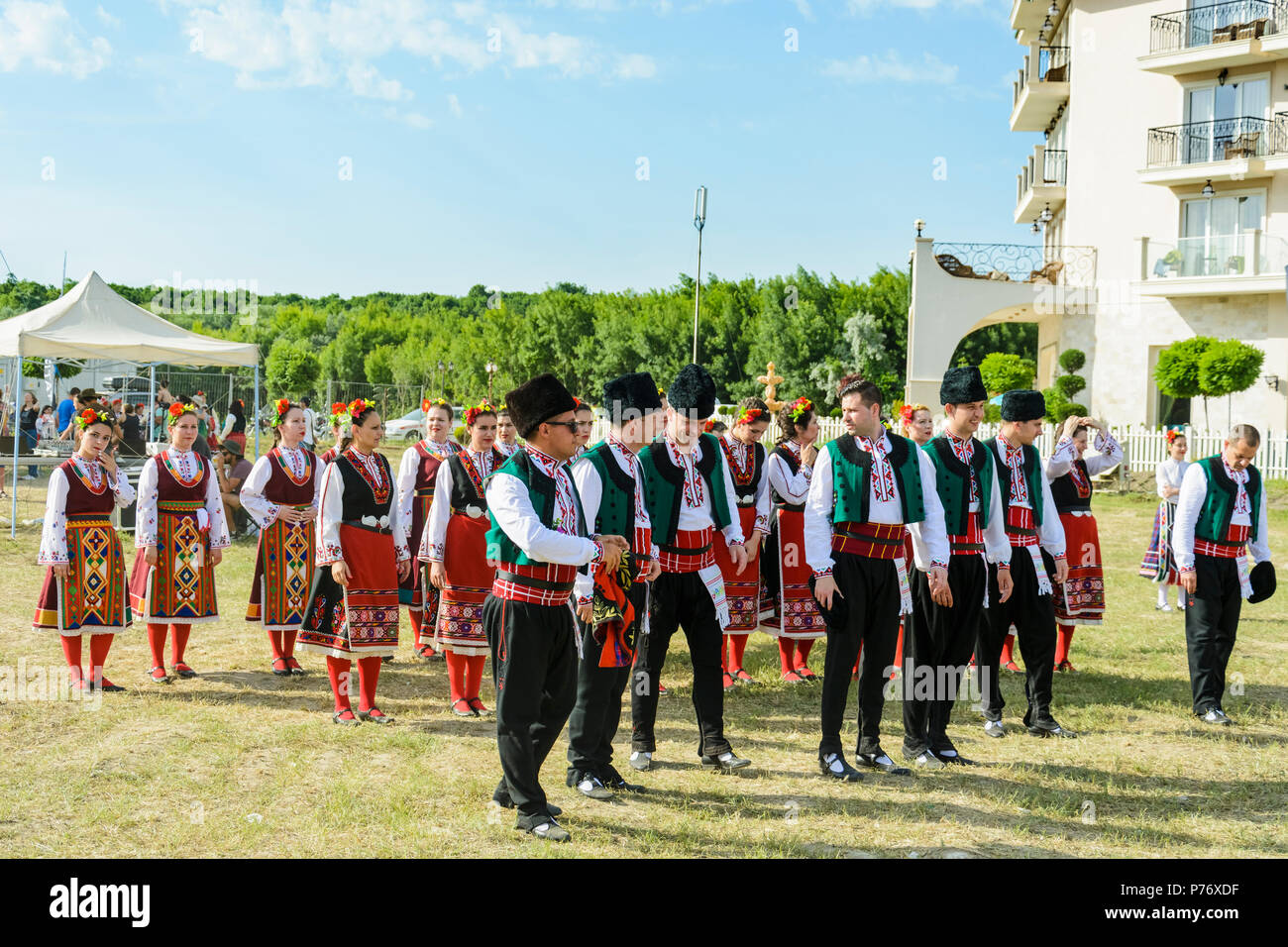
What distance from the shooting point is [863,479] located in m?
5.44

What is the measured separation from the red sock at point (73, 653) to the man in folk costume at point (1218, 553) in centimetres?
700

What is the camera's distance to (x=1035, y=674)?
6504 millimetres

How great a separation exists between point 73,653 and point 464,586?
2652 mm

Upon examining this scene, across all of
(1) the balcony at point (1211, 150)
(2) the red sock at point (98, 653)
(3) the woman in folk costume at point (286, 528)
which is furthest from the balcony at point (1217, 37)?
(2) the red sock at point (98, 653)

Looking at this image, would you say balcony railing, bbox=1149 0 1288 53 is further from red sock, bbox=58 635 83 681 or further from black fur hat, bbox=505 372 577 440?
red sock, bbox=58 635 83 681

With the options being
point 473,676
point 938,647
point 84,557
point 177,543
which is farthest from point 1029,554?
point 84,557

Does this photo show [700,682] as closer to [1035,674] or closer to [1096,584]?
[1035,674]

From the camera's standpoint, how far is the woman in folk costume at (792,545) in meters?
7.74

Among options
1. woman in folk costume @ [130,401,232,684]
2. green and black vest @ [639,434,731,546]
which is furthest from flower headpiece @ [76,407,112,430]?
green and black vest @ [639,434,731,546]

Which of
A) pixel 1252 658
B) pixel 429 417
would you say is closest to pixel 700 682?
pixel 429 417

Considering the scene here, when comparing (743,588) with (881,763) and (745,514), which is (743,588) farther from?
(881,763)

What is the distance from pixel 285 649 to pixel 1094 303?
24318 mm

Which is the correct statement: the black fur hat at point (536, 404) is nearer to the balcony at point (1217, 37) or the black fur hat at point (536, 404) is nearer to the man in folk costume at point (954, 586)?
the man in folk costume at point (954, 586)
